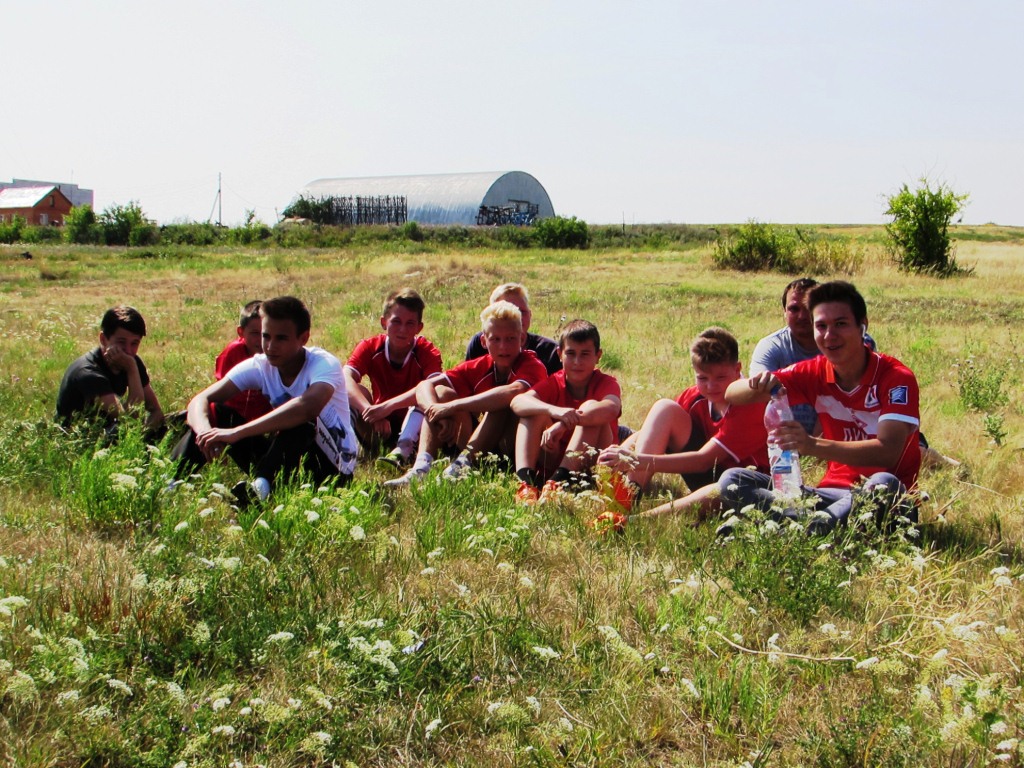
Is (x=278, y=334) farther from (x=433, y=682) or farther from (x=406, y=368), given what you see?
(x=433, y=682)

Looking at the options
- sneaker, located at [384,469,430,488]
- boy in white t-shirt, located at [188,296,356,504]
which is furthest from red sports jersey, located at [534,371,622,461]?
boy in white t-shirt, located at [188,296,356,504]

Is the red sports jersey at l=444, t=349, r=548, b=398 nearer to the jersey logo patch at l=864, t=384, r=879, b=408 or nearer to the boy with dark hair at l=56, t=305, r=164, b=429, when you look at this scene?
the boy with dark hair at l=56, t=305, r=164, b=429

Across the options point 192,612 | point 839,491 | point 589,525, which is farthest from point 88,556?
point 839,491

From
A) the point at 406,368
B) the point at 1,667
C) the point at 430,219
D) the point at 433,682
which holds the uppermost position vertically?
the point at 430,219

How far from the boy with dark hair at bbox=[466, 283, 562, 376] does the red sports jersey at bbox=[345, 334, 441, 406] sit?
33cm

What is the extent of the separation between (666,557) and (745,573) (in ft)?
1.76

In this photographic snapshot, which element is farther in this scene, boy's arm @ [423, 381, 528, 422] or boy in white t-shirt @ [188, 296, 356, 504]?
boy's arm @ [423, 381, 528, 422]

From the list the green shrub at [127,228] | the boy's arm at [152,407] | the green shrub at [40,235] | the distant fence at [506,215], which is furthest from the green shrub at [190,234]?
the boy's arm at [152,407]

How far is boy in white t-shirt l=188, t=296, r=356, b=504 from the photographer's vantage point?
16.7 ft

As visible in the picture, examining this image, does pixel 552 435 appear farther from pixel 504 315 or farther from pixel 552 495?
pixel 504 315

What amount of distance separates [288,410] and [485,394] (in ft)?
4.48

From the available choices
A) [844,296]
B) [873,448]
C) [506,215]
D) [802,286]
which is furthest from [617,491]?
[506,215]

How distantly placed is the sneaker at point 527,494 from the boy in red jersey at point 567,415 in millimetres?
21

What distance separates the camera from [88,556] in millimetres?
3652
